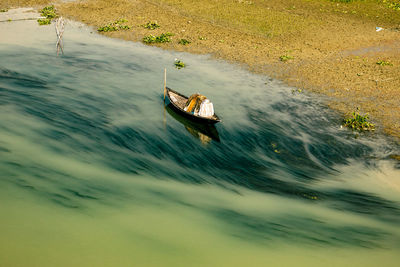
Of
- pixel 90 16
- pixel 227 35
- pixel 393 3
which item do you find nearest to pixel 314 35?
pixel 227 35

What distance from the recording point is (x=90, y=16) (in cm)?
3403

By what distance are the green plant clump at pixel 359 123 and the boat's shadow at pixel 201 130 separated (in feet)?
22.1

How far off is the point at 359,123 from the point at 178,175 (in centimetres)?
1029

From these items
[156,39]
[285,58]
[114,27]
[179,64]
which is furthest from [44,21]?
[285,58]

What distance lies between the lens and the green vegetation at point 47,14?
103ft

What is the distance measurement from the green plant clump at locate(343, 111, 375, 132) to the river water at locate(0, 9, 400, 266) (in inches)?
22.1

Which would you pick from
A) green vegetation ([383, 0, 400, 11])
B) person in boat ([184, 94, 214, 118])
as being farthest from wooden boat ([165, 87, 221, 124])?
green vegetation ([383, 0, 400, 11])

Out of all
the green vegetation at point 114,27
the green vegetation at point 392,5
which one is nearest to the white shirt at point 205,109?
the green vegetation at point 114,27

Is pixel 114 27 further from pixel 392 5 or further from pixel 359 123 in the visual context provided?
pixel 392 5

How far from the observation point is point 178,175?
1198cm

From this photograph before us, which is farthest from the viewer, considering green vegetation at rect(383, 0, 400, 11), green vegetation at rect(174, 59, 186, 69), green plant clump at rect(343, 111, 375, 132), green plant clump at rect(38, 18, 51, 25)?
green vegetation at rect(383, 0, 400, 11)

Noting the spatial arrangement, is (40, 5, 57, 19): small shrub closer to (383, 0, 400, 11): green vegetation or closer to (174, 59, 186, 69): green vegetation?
(174, 59, 186, 69): green vegetation

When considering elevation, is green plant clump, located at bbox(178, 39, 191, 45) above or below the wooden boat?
above

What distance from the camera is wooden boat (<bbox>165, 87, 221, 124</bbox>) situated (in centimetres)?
1617
